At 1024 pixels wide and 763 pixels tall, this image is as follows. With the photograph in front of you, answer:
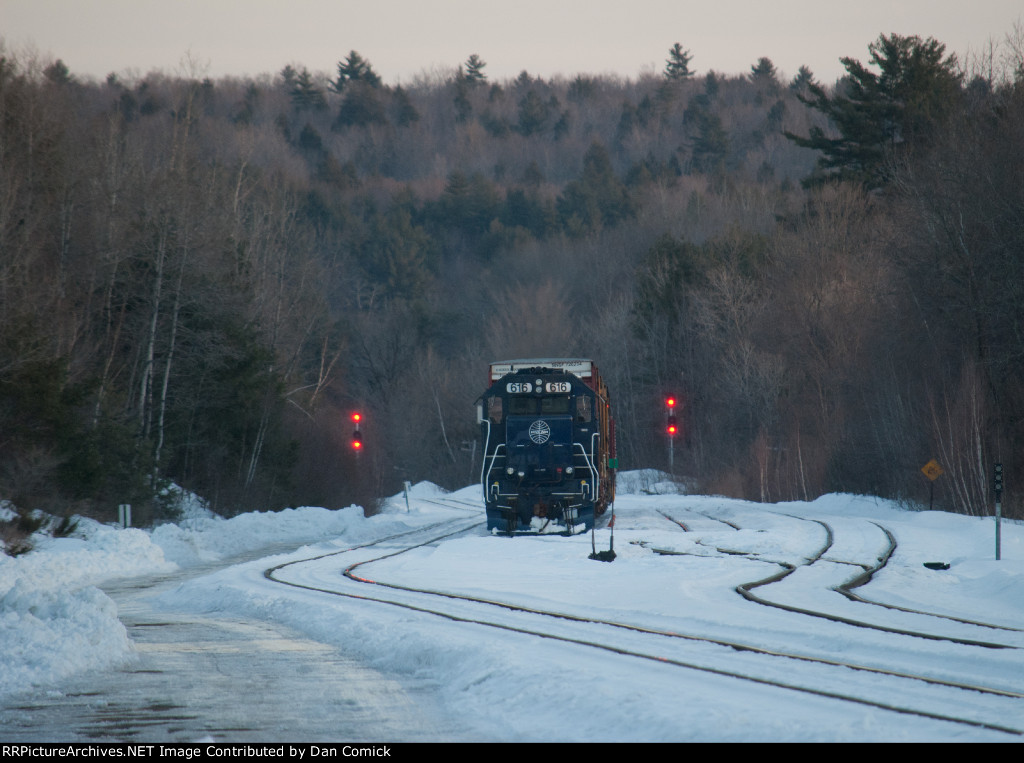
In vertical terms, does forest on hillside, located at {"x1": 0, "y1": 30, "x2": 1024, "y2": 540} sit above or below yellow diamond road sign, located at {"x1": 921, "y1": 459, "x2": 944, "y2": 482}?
above

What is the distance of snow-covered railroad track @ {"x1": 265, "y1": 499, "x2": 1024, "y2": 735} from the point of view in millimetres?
7145

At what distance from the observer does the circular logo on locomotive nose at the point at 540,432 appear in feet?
78.2

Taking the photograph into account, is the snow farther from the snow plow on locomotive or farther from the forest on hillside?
the forest on hillside

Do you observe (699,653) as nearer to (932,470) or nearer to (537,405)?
(537,405)

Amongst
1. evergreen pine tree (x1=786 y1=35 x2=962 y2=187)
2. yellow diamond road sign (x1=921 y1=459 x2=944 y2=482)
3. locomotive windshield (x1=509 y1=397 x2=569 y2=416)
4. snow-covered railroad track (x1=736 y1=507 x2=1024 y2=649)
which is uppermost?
evergreen pine tree (x1=786 y1=35 x2=962 y2=187)

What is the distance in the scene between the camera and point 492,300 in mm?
87750

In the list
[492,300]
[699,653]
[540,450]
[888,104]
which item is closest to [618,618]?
[699,653]

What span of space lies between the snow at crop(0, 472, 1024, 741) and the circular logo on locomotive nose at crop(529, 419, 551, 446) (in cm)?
274

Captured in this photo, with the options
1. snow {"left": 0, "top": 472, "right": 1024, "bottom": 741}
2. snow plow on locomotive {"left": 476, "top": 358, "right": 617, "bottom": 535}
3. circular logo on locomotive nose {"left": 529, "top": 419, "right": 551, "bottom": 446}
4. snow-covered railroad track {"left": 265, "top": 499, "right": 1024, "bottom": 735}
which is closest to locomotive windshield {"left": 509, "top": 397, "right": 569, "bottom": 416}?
snow plow on locomotive {"left": 476, "top": 358, "right": 617, "bottom": 535}

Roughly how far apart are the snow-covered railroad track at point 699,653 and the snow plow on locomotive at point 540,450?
8615mm

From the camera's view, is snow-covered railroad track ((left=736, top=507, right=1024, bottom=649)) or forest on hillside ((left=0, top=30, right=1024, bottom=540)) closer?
snow-covered railroad track ((left=736, top=507, right=1024, bottom=649))

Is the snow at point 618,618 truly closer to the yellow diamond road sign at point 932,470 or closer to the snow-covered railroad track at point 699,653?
the snow-covered railroad track at point 699,653

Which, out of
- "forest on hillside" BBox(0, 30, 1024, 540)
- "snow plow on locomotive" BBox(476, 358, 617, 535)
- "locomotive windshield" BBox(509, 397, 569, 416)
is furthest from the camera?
"forest on hillside" BBox(0, 30, 1024, 540)

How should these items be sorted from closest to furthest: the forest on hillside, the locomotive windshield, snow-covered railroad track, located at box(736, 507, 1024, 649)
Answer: snow-covered railroad track, located at box(736, 507, 1024, 649)
the locomotive windshield
the forest on hillside
